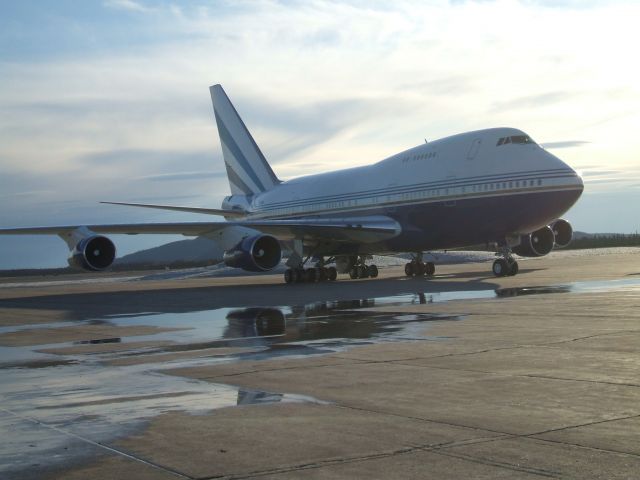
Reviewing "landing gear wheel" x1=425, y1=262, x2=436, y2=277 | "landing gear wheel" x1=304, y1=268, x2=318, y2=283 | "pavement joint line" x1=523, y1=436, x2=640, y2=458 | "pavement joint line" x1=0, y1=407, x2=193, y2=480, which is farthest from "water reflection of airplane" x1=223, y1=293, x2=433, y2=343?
"landing gear wheel" x1=425, y1=262, x2=436, y2=277

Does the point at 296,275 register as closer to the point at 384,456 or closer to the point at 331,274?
the point at 331,274

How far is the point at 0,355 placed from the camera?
10.1m

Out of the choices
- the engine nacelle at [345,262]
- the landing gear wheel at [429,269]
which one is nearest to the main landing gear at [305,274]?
the engine nacelle at [345,262]

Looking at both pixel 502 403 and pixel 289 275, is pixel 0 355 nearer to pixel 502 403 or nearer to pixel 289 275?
pixel 502 403

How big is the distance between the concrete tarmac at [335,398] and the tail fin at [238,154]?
2565 centimetres

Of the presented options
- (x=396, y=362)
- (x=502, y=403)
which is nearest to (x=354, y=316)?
(x=396, y=362)

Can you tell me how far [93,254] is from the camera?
2669 cm

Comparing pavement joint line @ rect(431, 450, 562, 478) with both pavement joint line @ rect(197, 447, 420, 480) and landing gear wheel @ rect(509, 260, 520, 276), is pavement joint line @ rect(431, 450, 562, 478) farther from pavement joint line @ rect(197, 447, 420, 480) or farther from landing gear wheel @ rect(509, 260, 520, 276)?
landing gear wheel @ rect(509, 260, 520, 276)

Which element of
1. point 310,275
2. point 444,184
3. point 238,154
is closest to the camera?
point 444,184

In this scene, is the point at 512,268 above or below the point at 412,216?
below

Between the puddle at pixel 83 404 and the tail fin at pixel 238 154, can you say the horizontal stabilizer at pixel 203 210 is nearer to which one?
the tail fin at pixel 238 154

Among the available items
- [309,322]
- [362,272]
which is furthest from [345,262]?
[309,322]

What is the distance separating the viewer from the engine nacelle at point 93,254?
2647 cm

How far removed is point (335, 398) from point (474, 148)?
20.3 meters
